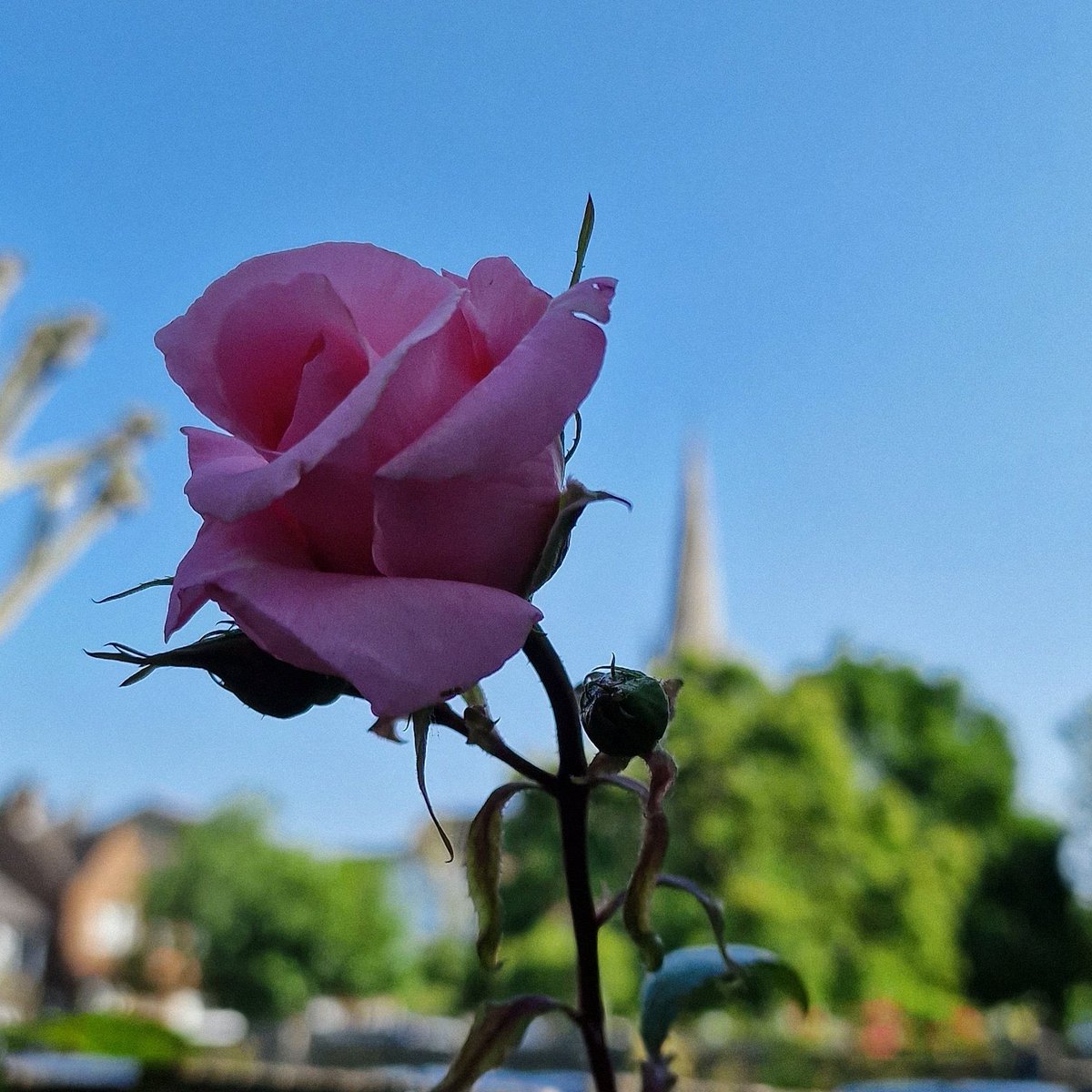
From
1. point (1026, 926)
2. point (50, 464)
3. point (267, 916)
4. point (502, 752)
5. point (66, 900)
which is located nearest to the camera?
point (502, 752)

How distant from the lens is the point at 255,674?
38cm

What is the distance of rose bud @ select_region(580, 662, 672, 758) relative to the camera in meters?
0.39

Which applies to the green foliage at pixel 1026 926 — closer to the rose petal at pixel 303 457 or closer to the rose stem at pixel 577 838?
the rose stem at pixel 577 838

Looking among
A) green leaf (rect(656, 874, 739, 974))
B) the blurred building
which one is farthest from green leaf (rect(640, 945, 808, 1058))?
the blurred building

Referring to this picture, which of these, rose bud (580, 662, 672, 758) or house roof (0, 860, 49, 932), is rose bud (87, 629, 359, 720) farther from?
house roof (0, 860, 49, 932)

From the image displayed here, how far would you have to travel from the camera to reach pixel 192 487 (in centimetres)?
36

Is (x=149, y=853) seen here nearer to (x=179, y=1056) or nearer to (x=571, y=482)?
(x=179, y=1056)

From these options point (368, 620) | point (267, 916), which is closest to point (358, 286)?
point (368, 620)

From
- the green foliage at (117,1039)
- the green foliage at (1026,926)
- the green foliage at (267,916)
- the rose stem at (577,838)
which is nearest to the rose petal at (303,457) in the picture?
the rose stem at (577,838)

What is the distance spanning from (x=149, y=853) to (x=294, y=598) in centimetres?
2733

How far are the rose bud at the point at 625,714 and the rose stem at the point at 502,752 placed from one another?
0.03 meters

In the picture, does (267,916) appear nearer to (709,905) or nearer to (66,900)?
(66,900)

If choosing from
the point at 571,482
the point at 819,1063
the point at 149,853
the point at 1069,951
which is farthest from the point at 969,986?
the point at 571,482

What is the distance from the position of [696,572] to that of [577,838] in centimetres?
3701
